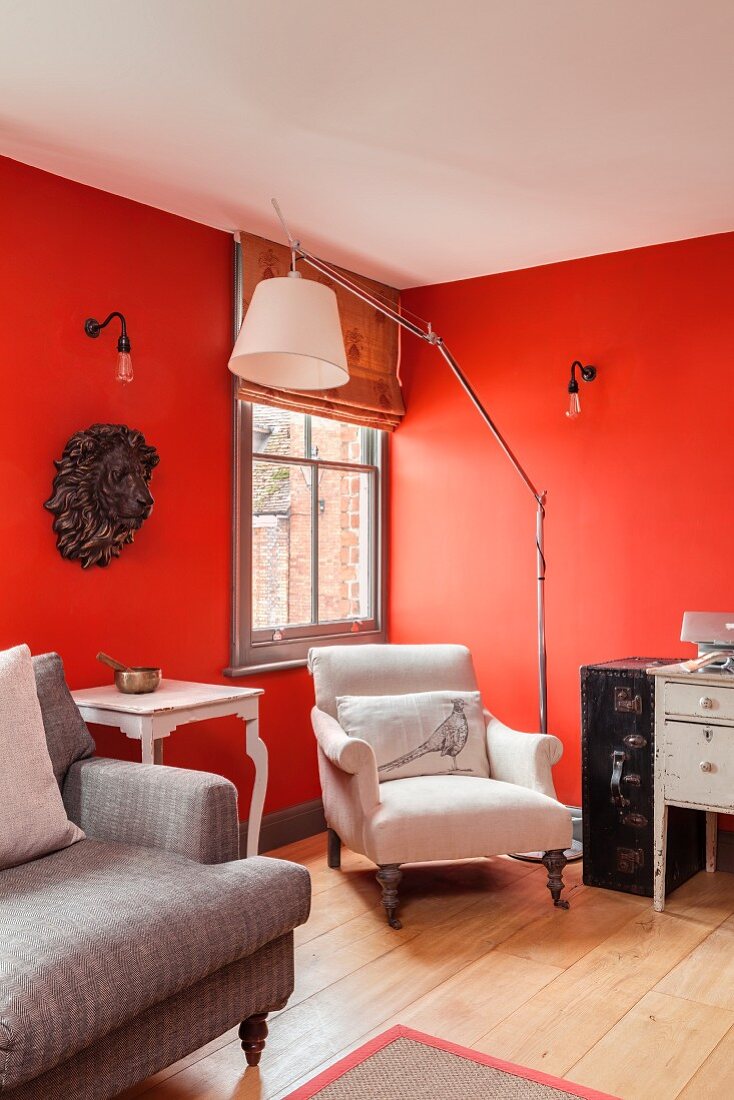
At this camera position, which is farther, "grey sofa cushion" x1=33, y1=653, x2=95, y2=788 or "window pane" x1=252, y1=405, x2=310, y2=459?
"window pane" x1=252, y1=405, x2=310, y2=459

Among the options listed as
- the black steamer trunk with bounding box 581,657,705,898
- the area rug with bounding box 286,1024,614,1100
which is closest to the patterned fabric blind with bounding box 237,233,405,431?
the black steamer trunk with bounding box 581,657,705,898

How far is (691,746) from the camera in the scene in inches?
130

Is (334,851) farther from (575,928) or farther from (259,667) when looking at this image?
(575,928)

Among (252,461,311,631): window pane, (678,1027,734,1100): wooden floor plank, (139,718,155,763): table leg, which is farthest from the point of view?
(252,461,311,631): window pane

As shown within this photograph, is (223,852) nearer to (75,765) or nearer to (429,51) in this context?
(75,765)

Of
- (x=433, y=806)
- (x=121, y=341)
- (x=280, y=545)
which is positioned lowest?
(x=433, y=806)

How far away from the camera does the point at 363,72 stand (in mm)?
2523

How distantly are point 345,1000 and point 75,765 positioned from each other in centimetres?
95

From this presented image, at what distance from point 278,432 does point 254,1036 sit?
2.44 metres

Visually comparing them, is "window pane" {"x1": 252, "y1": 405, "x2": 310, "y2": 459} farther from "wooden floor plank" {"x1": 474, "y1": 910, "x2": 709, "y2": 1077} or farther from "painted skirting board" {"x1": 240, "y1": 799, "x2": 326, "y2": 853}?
"wooden floor plank" {"x1": 474, "y1": 910, "x2": 709, "y2": 1077}

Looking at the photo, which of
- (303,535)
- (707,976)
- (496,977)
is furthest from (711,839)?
(303,535)

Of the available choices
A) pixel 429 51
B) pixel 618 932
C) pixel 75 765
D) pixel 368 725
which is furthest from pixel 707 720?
pixel 429 51

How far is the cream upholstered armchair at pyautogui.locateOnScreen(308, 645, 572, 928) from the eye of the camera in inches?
124

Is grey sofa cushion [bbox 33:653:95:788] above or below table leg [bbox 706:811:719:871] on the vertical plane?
above
